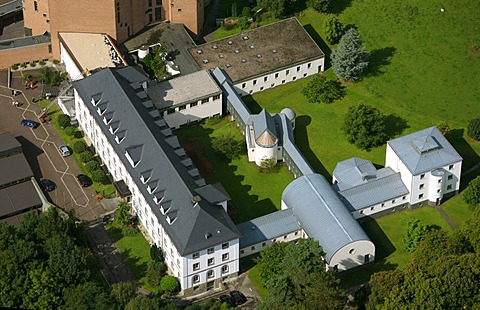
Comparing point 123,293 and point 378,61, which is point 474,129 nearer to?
point 378,61

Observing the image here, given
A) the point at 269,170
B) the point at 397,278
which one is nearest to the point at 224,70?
the point at 269,170

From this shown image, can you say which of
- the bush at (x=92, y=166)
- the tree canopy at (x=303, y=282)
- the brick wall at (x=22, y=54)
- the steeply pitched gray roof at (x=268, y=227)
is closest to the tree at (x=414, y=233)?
the tree canopy at (x=303, y=282)

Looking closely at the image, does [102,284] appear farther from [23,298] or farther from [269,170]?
[269,170]

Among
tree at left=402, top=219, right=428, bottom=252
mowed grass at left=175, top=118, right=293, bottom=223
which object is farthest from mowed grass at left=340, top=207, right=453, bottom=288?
mowed grass at left=175, top=118, right=293, bottom=223

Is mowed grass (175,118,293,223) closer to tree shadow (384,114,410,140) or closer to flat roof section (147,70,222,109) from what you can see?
flat roof section (147,70,222,109)

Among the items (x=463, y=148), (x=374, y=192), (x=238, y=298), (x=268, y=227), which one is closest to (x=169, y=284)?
(x=238, y=298)

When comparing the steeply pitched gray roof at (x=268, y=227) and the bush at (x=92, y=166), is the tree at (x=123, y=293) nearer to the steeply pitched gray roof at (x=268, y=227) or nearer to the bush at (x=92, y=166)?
the steeply pitched gray roof at (x=268, y=227)
